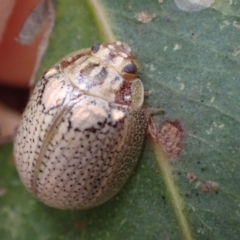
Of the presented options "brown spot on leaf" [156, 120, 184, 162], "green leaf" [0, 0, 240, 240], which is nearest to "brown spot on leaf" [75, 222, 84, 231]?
"green leaf" [0, 0, 240, 240]

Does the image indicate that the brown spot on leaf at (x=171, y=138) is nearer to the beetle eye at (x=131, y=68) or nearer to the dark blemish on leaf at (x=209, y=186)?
the dark blemish on leaf at (x=209, y=186)

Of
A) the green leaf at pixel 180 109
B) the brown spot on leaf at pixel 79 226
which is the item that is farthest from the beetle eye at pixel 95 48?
the brown spot on leaf at pixel 79 226

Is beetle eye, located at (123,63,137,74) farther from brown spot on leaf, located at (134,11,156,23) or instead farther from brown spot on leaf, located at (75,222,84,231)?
brown spot on leaf, located at (75,222,84,231)

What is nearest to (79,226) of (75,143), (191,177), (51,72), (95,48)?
(75,143)

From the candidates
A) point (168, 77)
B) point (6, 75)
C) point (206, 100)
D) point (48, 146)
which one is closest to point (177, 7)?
point (168, 77)

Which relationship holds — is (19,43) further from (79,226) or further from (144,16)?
(79,226)
